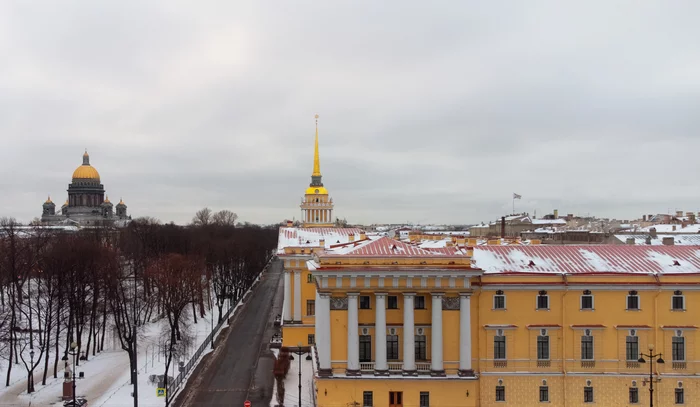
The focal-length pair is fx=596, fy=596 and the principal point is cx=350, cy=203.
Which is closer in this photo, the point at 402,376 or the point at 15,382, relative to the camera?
the point at 402,376

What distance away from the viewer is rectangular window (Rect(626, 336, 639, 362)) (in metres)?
31.6

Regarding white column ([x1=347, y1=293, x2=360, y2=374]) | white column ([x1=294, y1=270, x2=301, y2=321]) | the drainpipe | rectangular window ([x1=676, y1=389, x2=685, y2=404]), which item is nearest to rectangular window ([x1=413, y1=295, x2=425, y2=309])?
white column ([x1=347, y1=293, x2=360, y2=374])

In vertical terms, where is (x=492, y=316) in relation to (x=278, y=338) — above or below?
above

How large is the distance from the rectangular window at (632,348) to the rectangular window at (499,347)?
6544 millimetres

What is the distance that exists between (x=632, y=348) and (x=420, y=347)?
1130cm

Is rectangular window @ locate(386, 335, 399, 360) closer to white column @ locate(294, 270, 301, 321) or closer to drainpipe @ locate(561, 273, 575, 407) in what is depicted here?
drainpipe @ locate(561, 273, 575, 407)

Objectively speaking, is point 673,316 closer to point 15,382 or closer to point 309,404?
point 309,404

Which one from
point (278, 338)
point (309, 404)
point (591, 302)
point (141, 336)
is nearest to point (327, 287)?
point (309, 404)

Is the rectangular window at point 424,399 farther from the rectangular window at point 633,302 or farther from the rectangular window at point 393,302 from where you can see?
the rectangular window at point 633,302

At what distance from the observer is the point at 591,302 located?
31.7m

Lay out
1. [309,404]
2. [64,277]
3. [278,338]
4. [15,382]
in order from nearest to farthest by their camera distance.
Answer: [309,404] → [15,382] → [64,277] → [278,338]

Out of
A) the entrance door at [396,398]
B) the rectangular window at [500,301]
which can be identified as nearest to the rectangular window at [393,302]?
the entrance door at [396,398]

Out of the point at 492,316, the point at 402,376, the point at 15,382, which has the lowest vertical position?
the point at 15,382

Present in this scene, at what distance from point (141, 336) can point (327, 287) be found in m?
32.1
